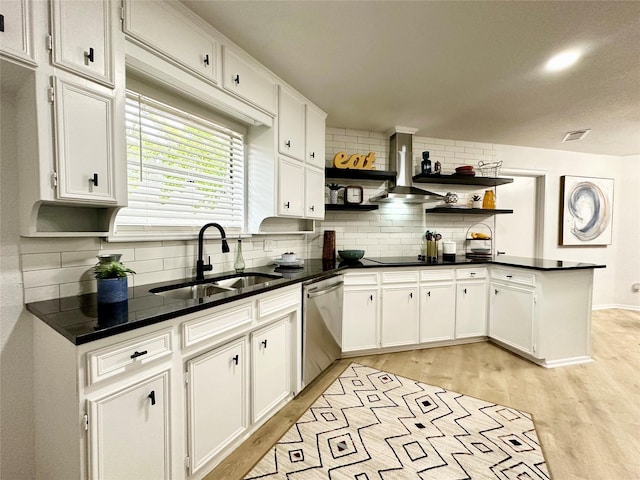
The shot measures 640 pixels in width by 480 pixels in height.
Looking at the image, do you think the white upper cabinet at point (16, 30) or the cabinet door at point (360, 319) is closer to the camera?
the white upper cabinet at point (16, 30)

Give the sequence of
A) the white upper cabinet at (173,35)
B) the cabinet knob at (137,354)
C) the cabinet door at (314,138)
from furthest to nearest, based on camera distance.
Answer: the cabinet door at (314,138) < the white upper cabinet at (173,35) < the cabinet knob at (137,354)

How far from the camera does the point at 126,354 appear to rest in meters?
1.08

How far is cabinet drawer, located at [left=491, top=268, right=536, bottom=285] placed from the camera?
9.27 feet

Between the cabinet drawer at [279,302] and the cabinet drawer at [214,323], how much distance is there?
0.31ft

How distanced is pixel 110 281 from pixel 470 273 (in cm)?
331

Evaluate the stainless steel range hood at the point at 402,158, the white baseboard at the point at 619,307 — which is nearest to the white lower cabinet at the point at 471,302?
the stainless steel range hood at the point at 402,158

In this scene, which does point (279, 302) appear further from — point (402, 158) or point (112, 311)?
point (402, 158)

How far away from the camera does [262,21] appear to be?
1.75 metres

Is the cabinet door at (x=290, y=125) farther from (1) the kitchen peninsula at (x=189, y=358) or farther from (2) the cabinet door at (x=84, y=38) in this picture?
(2) the cabinet door at (x=84, y=38)

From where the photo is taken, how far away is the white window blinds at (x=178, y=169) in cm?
174

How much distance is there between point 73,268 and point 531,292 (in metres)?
3.62

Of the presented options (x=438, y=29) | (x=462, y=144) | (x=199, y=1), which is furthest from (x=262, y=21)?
(x=462, y=144)

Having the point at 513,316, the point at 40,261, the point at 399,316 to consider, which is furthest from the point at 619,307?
the point at 40,261

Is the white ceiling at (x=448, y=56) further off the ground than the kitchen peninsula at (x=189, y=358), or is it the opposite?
the white ceiling at (x=448, y=56)
